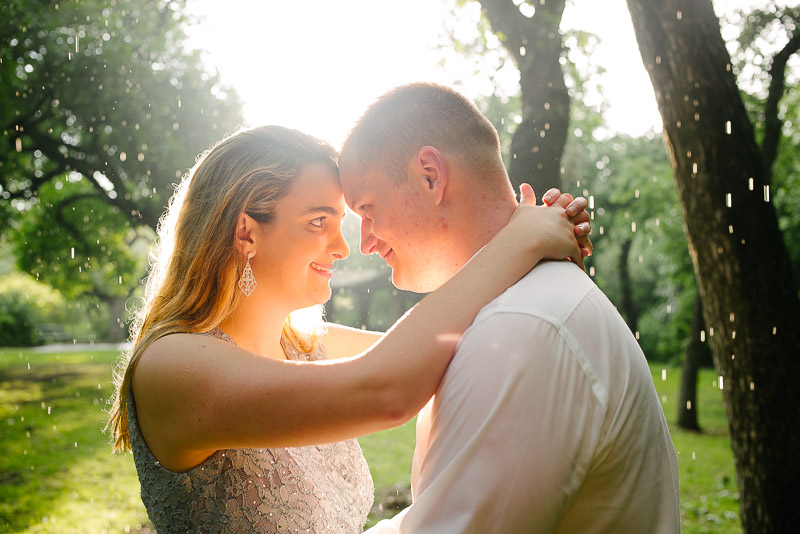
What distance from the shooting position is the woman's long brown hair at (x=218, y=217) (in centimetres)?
228

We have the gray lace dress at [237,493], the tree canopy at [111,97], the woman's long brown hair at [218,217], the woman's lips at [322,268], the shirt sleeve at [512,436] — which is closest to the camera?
the shirt sleeve at [512,436]

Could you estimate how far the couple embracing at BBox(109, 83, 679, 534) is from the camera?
1.44 meters

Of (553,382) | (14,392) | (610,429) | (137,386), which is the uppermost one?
(553,382)

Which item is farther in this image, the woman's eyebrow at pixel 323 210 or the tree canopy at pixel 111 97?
the tree canopy at pixel 111 97

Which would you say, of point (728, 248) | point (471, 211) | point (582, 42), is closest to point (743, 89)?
point (582, 42)

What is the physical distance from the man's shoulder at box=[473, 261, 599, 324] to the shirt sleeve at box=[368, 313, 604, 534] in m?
0.04

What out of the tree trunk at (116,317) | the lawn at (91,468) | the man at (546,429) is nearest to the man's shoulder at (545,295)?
the man at (546,429)

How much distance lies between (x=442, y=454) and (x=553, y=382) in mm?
325

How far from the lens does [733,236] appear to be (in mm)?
4219

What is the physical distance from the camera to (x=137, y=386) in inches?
76.7

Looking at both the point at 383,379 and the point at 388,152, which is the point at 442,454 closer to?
the point at 383,379

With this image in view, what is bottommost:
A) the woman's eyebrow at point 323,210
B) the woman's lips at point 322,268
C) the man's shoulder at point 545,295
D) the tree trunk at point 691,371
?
the tree trunk at point 691,371

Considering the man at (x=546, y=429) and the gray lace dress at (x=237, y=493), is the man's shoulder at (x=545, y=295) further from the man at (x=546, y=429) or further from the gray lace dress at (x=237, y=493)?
the gray lace dress at (x=237, y=493)

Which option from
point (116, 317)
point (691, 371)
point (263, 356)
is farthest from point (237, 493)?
point (116, 317)
